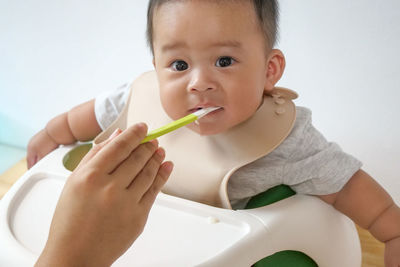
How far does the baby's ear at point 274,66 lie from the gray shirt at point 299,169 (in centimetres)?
8

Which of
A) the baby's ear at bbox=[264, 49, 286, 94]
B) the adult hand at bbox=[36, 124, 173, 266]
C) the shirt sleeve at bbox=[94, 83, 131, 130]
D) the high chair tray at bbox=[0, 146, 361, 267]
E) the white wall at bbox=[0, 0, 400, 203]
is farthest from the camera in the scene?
the white wall at bbox=[0, 0, 400, 203]

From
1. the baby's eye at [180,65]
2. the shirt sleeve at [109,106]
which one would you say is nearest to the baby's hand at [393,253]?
the baby's eye at [180,65]

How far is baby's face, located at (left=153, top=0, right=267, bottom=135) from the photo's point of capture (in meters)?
0.58

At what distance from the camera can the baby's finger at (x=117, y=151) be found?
1.41ft

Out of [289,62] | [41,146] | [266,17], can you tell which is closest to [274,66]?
[266,17]

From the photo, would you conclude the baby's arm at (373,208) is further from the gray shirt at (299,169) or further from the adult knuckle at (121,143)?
the adult knuckle at (121,143)

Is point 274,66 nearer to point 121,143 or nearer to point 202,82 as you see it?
point 202,82

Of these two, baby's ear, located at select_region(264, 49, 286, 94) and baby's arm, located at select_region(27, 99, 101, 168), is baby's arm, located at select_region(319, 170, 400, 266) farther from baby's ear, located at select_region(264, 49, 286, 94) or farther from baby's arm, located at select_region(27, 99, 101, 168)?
baby's arm, located at select_region(27, 99, 101, 168)

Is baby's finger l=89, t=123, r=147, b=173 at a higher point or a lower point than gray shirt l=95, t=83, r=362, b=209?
higher

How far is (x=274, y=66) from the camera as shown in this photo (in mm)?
662

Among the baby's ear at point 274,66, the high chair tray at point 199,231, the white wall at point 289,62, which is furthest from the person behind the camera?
the white wall at point 289,62

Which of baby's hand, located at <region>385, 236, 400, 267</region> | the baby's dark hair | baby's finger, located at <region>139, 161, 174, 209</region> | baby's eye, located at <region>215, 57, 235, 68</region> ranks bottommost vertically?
baby's hand, located at <region>385, 236, 400, 267</region>

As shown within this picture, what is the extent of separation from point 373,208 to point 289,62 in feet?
1.43

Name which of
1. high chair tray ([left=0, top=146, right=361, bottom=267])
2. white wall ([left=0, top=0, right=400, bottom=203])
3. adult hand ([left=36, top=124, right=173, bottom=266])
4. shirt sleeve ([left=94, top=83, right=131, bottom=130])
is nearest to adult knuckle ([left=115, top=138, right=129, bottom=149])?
adult hand ([left=36, top=124, right=173, bottom=266])
